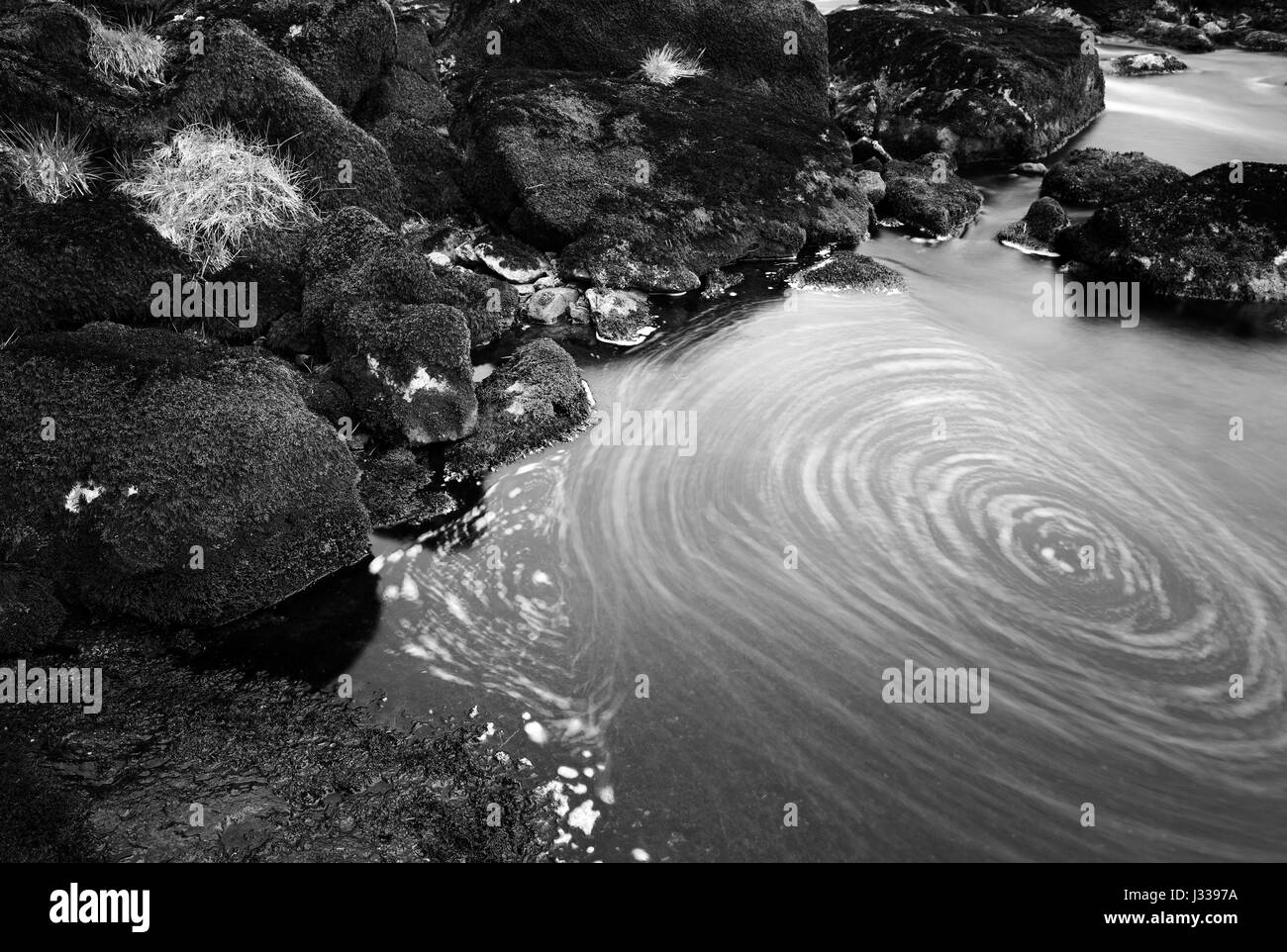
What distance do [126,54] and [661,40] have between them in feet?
31.6

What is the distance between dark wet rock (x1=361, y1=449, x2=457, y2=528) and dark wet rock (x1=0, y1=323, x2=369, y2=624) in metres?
0.44

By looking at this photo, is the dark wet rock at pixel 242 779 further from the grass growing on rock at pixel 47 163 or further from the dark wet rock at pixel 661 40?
the dark wet rock at pixel 661 40

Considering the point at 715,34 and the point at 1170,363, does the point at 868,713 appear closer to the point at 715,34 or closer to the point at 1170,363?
the point at 1170,363

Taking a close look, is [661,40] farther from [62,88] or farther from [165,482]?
[165,482]

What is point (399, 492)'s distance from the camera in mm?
7773

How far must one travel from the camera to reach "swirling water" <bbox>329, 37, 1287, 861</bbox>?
5145 mm

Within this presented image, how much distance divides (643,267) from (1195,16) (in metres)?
29.8

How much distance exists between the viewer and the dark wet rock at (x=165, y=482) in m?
6.30

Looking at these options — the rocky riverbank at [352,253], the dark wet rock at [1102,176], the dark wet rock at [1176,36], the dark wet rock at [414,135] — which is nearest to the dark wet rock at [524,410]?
the rocky riverbank at [352,253]

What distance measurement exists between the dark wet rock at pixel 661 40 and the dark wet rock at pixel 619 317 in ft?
20.2

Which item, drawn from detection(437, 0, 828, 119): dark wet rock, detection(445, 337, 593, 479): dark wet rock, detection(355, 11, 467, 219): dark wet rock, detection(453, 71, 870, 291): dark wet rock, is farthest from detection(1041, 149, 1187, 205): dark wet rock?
detection(445, 337, 593, 479): dark wet rock

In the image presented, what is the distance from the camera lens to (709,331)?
451 inches

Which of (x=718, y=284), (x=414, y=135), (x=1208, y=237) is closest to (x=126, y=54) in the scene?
(x=414, y=135)

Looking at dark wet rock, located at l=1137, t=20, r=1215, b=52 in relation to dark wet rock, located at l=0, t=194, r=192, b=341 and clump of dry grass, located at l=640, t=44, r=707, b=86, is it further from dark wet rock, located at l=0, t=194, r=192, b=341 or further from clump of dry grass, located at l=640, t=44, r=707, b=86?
dark wet rock, located at l=0, t=194, r=192, b=341
